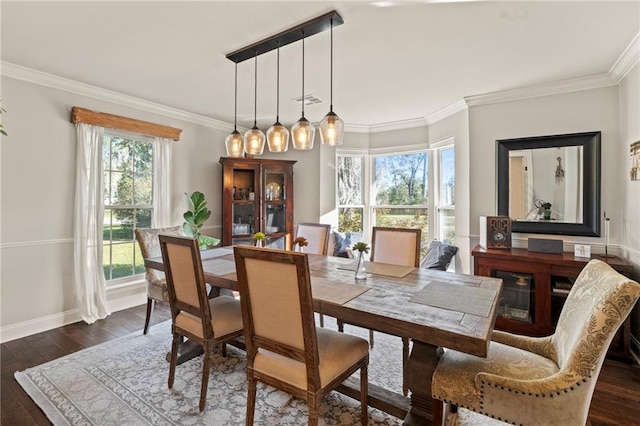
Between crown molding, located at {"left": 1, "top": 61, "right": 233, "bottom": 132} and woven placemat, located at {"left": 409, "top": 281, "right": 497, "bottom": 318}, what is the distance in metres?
3.90

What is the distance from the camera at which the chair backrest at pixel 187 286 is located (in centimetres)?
191

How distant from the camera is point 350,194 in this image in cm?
515

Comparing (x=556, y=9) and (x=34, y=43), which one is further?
(x=34, y=43)

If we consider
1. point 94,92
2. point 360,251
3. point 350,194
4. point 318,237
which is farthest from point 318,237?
point 94,92

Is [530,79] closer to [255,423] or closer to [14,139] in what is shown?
[255,423]

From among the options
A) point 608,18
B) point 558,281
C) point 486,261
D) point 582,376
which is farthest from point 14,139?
point 558,281

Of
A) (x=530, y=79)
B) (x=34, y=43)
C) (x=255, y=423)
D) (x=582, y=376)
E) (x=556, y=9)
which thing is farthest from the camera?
(x=530, y=79)

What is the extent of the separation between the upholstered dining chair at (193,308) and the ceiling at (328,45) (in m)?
1.53

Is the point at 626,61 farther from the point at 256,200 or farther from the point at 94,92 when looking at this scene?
the point at 94,92

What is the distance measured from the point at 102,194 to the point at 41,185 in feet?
1.72

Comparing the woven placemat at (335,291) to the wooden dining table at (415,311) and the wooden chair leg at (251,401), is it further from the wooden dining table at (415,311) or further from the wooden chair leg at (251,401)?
the wooden chair leg at (251,401)

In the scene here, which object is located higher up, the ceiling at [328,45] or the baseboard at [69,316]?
the ceiling at [328,45]

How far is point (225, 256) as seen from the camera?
2.79 m

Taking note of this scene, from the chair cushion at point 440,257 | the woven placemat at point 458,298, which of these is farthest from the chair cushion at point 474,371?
the chair cushion at point 440,257
